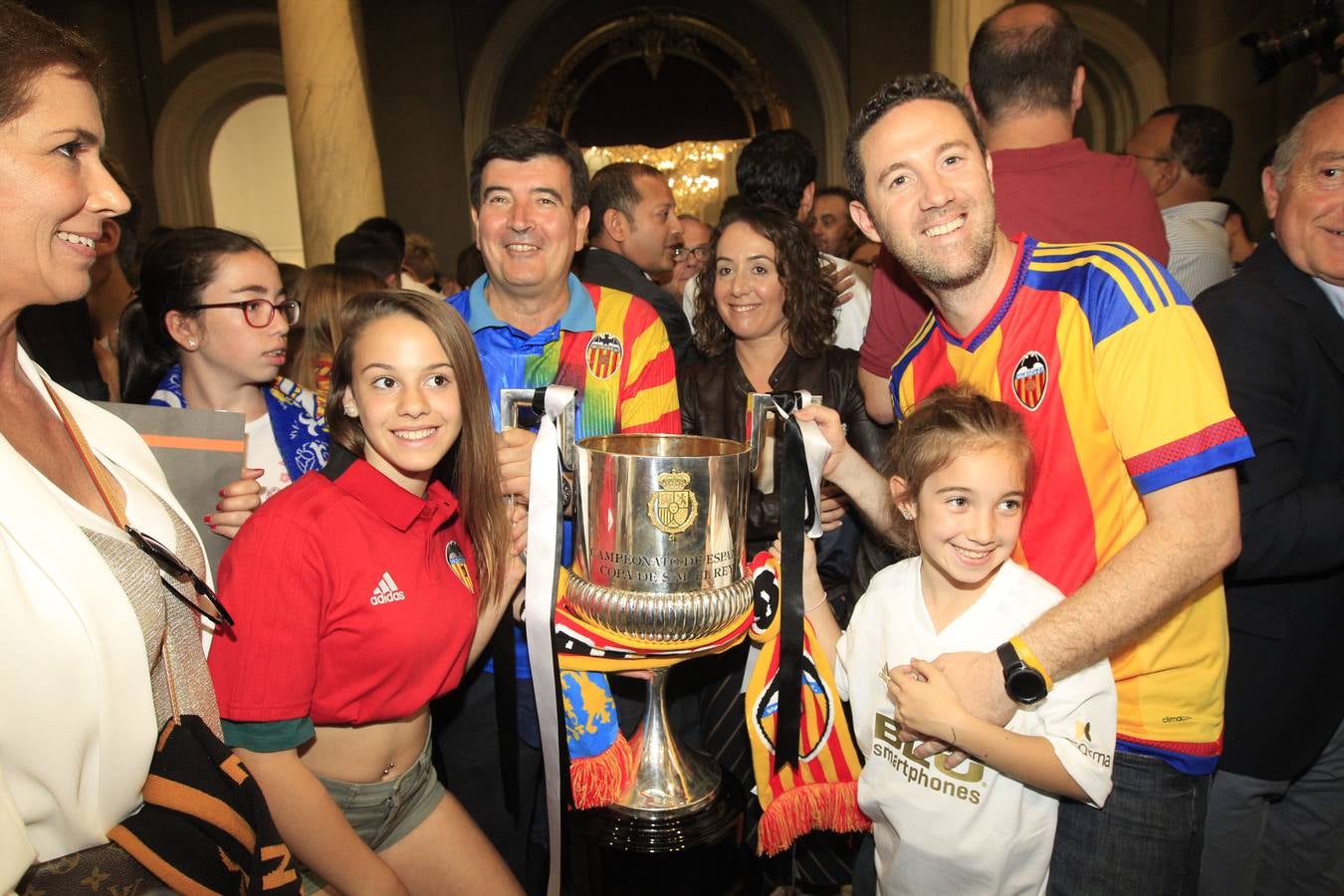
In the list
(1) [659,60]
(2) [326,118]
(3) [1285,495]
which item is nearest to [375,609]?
(3) [1285,495]

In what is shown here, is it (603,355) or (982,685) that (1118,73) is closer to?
(603,355)

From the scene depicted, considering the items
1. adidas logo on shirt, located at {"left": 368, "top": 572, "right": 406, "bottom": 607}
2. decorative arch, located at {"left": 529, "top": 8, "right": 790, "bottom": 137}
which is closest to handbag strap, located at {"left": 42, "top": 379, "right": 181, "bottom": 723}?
adidas logo on shirt, located at {"left": 368, "top": 572, "right": 406, "bottom": 607}

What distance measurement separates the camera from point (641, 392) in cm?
231

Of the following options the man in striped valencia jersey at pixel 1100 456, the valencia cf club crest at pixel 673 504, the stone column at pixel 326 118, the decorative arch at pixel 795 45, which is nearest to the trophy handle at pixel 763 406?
the valencia cf club crest at pixel 673 504

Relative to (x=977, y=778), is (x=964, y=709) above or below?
above

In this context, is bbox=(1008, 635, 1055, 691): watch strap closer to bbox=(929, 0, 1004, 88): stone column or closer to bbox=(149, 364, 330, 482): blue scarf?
bbox=(149, 364, 330, 482): blue scarf

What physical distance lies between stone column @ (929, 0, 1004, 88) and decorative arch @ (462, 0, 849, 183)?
307 cm

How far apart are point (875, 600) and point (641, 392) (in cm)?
88

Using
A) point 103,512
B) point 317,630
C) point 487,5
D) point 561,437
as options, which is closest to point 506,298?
point 561,437

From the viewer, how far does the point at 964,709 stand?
147 cm

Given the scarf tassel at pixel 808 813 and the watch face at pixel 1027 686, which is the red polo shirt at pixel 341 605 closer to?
the scarf tassel at pixel 808 813

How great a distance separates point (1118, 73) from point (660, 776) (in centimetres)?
968

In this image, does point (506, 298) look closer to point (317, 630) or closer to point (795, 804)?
point (317, 630)

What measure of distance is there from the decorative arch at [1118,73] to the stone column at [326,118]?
675 cm
